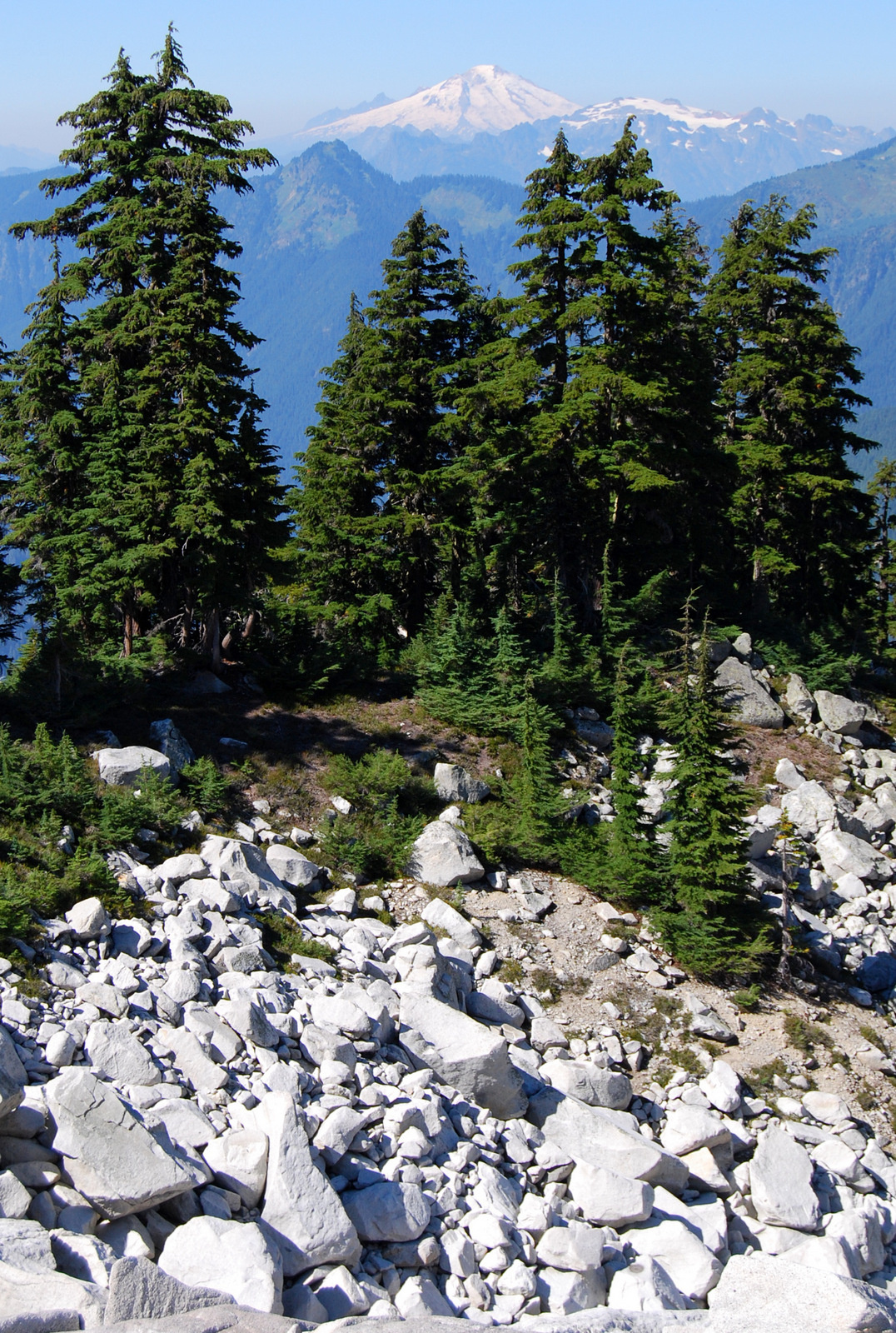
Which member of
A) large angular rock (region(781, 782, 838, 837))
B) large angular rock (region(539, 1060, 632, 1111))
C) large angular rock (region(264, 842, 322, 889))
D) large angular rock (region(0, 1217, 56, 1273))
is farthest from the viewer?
large angular rock (region(781, 782, 838, 837))

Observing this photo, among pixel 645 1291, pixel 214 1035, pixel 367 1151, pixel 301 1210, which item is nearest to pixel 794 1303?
pixel 645 1291

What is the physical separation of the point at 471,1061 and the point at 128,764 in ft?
28.6

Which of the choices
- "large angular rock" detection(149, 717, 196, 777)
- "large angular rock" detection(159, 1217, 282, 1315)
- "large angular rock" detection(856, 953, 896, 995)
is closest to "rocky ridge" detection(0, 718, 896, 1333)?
"large angular rock" detection(159, 1217, 282, 1315)

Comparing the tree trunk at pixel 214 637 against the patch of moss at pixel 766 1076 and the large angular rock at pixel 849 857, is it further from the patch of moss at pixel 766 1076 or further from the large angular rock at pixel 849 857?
the patch of moss at pixel 766 1076

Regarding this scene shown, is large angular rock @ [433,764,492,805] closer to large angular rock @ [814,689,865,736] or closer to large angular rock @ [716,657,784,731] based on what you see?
large angular rock @ [716,657,784,731]

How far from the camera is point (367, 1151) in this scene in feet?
34.7

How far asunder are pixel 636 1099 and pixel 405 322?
66.1 feet

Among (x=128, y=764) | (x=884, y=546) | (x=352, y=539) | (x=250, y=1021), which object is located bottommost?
(x=250, y=1021)

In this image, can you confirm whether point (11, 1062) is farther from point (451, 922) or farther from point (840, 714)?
point (840, 714)

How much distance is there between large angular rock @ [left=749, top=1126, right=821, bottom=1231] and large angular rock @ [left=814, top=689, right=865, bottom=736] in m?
14.8

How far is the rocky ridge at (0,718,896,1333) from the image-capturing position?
8570mm

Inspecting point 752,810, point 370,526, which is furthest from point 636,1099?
point 370,526

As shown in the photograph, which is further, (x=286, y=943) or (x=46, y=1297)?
(x=286, y=943)

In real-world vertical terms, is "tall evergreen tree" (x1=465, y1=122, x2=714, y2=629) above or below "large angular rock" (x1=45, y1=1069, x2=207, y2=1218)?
above
